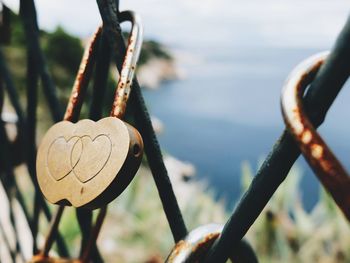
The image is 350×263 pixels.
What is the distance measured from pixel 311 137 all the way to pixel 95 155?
179 millimetres

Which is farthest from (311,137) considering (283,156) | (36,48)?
(36,48)

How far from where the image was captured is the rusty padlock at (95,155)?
1.01 ft

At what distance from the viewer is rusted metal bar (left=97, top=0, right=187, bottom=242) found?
350mm

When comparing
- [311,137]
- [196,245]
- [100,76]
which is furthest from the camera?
[100,76]

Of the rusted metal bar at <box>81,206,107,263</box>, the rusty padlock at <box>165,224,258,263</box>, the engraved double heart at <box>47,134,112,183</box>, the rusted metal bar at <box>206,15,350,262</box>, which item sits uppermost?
the rusted metal bar at <box>206,15,350,262</box>

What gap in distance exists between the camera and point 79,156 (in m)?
0.34

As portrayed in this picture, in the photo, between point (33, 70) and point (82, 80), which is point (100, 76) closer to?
point (82, 80)

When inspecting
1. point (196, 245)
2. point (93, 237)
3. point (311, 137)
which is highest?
point (311, 137)

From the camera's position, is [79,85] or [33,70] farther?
[33,70]

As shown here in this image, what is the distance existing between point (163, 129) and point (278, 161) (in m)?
7.72

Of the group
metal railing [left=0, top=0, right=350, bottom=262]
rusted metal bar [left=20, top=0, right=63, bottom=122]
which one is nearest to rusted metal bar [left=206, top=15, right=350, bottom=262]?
metal railing [left=0, top=0, right=350, bottom=262]

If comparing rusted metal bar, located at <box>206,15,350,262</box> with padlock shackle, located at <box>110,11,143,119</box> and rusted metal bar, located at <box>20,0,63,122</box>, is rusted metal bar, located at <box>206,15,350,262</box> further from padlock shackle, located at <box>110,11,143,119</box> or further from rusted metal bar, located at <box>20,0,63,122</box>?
rusted metal bar, located at <box>20,0,63,122</box>

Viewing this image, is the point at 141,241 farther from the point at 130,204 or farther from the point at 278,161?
the point at 278,161

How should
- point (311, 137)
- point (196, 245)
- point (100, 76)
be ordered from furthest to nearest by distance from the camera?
point (100, 76) < point (196, 245) < point (311, 137)
